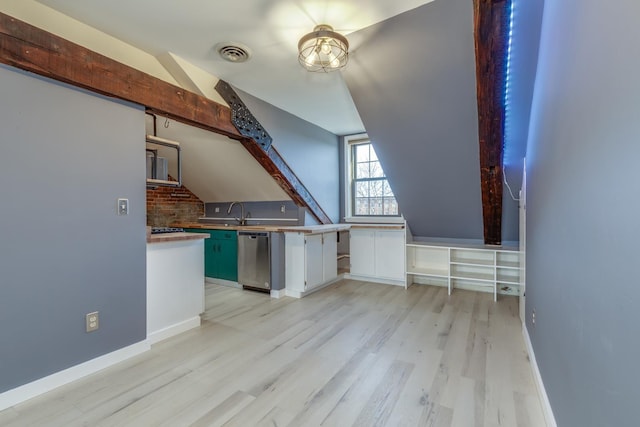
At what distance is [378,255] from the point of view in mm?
4375

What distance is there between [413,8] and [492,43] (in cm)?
60

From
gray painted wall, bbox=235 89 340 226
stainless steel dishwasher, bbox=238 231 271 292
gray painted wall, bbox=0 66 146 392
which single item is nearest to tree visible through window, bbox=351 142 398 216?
gray painted wall, bbox=235 89 340 226

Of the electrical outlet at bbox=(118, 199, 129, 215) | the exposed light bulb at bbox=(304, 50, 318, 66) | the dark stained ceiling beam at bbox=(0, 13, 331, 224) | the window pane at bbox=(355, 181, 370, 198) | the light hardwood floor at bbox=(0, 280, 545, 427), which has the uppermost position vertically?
the exposed light bulb at bbox=(304, 50, 318, 66)

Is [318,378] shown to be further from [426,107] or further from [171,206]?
[171,206]

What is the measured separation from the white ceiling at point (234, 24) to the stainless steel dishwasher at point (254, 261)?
197 cm

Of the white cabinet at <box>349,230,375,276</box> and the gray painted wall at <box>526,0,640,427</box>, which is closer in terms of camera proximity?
the gray painted wall at <box>526,0,640,427</box>

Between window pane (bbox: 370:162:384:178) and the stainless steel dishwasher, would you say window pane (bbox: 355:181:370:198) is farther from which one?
the stainless steel dishwasher

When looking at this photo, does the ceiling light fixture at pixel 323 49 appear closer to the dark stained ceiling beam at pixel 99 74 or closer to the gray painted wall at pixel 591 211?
the dark stained ceiling beam at pixel 99 74

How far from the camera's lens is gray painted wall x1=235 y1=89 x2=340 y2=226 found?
3.77 m

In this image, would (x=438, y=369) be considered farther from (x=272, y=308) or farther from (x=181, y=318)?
(x=181, y=318)

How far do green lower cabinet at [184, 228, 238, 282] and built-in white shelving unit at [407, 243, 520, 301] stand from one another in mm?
2507

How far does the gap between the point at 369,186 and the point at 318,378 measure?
385 cm

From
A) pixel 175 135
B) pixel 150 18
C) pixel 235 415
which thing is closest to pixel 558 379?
pixel 235 415

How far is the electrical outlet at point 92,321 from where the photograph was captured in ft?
6.83
